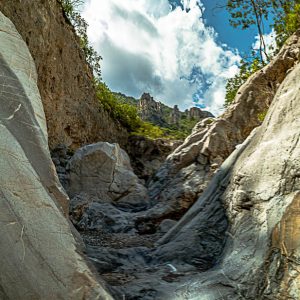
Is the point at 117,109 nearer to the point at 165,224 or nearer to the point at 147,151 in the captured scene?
the point at 147,151

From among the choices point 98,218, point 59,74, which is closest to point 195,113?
point 59,74

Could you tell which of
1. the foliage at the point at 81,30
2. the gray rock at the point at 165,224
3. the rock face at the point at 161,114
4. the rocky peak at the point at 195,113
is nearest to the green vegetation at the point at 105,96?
the foliage at the point at 81,30

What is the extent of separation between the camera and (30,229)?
3.09 meters

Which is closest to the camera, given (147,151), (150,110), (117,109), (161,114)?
(147,151)

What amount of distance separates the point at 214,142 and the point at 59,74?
7254mm

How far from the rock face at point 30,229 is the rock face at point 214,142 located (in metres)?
6.64

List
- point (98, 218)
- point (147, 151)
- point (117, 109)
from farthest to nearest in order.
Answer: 1. point (117, 109)
2. point (147, 151)
3. point (98, 218)

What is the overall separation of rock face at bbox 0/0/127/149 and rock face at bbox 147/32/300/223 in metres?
5.05

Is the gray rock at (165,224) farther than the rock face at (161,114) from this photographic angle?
No

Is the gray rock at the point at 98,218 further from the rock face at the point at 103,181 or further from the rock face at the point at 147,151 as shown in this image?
the rock face at the point at 147,151

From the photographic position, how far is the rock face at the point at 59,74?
12.4m

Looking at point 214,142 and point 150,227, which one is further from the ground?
point 214,142

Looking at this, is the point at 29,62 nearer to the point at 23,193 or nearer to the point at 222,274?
the point at 23,193

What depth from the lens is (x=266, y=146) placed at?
4598mm
